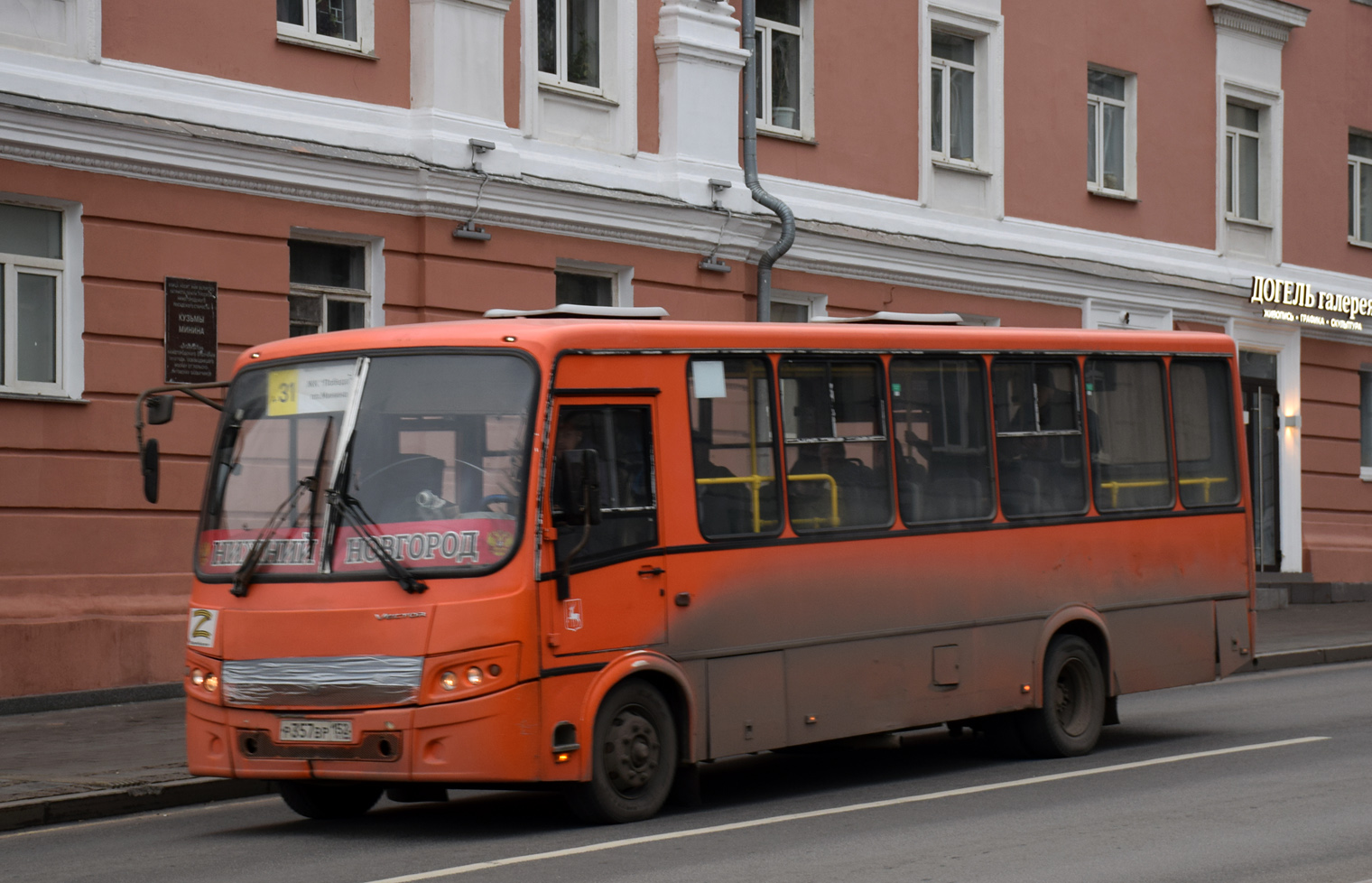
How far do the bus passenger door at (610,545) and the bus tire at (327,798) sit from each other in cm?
157

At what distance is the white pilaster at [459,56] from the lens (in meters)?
18.0

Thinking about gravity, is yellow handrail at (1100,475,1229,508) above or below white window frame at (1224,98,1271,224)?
below

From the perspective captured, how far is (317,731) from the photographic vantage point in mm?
9305

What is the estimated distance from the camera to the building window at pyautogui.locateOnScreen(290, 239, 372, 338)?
17375 mm

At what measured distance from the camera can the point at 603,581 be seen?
974 cm

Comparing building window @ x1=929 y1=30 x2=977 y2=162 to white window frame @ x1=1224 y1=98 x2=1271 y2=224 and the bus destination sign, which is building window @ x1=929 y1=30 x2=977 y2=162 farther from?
the bus destination sign

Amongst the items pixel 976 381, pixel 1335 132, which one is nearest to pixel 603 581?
pixel 976 381

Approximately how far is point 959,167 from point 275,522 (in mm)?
15864

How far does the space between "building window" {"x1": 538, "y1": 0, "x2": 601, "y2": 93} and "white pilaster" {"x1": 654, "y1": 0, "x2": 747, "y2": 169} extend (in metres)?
0.75

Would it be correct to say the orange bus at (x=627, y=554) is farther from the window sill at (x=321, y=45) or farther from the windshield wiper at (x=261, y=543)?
the window sill at (x=321, y=45)

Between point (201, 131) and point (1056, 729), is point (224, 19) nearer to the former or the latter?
point (201, 131)

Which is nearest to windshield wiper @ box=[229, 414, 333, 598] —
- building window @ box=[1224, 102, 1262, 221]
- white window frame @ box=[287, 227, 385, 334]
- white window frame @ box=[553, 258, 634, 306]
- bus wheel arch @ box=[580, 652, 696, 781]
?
bus wheel arch @ box=[580, 652, 696, 781]

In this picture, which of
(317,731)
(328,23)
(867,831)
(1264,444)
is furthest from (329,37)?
(1264,444)

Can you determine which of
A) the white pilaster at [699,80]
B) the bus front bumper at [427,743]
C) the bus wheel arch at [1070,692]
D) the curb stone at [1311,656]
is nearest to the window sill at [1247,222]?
the curb stone at [1311,656]
